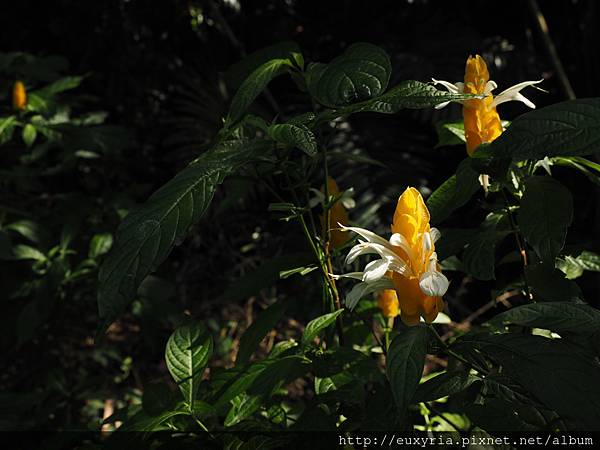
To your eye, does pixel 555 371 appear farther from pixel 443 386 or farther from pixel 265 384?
pixel 265 384

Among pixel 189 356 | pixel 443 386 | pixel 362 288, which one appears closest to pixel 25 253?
pixel 189 356

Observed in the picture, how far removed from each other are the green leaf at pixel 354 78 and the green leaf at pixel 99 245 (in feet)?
3.60

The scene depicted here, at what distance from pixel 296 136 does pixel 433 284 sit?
0.21m

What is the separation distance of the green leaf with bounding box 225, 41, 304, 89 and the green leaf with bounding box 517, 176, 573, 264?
0.35m

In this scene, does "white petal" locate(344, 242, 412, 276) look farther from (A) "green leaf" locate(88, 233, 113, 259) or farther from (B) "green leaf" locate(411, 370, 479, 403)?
(A) "green leaf" locate(88, 233, 113, 259)

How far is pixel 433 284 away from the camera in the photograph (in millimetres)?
698

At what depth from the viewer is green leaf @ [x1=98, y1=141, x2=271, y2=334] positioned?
2.05 ft

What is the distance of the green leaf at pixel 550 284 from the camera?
0.78m

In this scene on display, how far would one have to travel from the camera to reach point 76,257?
2.02m

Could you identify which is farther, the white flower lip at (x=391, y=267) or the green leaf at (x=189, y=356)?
the green leaf at (x=189, y=356)

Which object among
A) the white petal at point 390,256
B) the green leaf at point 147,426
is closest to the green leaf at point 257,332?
the green leaf at point 147,426

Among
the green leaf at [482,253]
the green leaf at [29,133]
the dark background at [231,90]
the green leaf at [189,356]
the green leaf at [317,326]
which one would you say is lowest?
the dark background at [231,90]

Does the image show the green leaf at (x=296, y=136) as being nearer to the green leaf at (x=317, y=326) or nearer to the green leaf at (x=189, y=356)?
the green leaf at (x=317, y=326)

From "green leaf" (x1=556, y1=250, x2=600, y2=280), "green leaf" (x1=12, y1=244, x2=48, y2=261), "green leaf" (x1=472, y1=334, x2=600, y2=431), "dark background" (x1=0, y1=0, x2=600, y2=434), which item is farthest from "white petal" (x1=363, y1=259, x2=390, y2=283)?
"dark background" (x1=0, y1=0, x2=600, y2=434)
